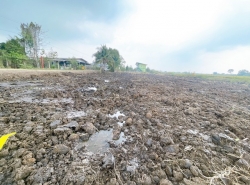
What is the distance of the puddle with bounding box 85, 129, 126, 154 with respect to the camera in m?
2.13

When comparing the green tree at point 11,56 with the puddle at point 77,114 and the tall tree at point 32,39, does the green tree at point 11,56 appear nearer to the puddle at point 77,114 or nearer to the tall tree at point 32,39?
the tall tree at point 32,39

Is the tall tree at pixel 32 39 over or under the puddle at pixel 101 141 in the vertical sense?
over

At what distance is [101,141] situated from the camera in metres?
2.38

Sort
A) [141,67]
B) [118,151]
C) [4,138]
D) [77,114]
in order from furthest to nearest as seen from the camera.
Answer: [141,67], [77,114], [118,151], [4,138]

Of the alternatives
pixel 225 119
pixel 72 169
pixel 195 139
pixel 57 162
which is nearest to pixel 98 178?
pixel 72 169

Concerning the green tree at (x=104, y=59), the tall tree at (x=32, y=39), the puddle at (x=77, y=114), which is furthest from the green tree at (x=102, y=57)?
the puddle at (x=77, y=114)

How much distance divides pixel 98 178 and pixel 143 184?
590 mm

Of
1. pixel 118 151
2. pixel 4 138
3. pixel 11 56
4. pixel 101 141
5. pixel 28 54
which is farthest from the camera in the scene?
pixel 28 54

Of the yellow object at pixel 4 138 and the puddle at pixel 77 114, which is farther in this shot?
the puddle at pixel 77 114

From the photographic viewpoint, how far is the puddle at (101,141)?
6.97 ft

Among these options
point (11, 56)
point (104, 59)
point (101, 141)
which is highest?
point (104, 59)

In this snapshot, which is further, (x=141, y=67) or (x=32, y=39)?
(x=141, y=67)

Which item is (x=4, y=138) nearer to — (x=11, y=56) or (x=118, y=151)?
(x=118, y=151)

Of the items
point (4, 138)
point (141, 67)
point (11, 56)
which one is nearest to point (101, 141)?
point (4, 138)
